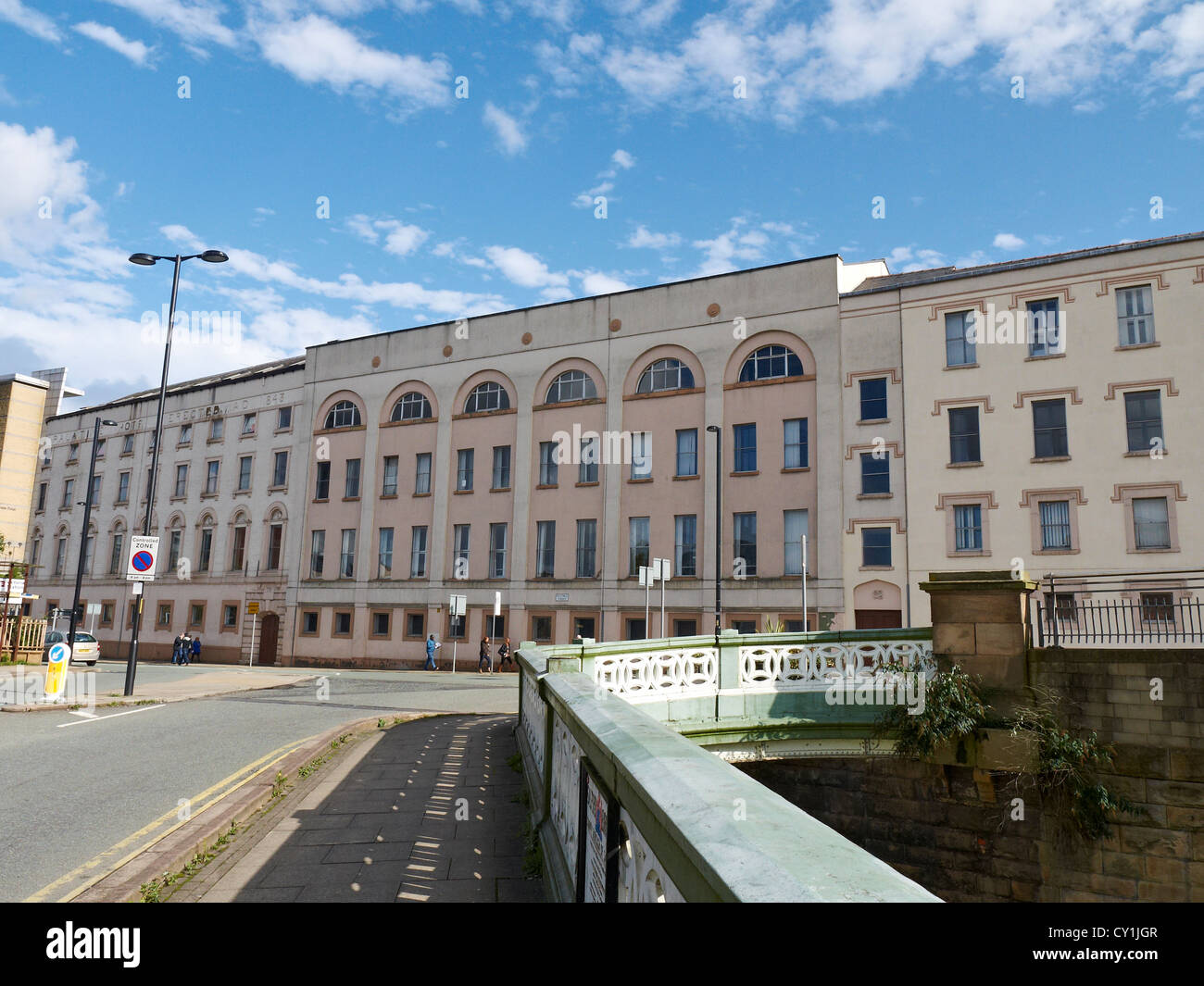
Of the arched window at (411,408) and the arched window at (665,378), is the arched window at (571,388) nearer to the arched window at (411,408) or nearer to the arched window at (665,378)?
the arched window at (665,378)

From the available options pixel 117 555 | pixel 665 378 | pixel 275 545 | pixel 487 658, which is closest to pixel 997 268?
pixel 665 378

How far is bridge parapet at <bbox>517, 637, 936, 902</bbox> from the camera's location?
1.74 m

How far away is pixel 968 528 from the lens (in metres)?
29.5

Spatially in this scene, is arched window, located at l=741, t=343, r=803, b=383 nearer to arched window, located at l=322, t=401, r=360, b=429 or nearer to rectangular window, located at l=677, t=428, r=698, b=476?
rectangular window, located at l=677, t=428, r=698, b=476

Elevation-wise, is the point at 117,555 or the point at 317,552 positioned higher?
the point at 117,555

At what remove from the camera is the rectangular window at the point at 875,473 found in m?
31.2

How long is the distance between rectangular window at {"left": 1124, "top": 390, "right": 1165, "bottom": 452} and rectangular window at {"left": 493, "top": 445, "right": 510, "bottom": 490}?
2429cm

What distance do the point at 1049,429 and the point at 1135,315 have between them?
4466 mm

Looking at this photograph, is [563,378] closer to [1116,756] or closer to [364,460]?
[364,460]

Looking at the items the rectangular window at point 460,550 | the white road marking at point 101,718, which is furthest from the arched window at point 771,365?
the white road marking at point 101,718

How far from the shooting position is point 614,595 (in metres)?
35.3

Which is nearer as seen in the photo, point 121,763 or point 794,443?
point 121,763

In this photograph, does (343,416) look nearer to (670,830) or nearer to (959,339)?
(959,339)

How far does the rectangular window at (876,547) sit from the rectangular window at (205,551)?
35.5 metres
